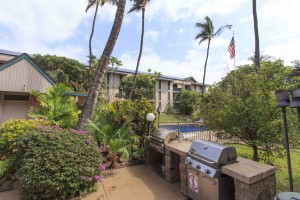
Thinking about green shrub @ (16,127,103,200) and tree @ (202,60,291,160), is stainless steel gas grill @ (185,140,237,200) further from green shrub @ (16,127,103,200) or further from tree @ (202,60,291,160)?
green shrub @ (16,127,103,200)

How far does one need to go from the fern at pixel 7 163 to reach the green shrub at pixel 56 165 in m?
0.58

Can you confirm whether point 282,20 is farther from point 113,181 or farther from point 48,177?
point 48,177

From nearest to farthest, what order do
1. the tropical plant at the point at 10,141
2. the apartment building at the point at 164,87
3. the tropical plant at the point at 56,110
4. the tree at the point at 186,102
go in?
the tropical plant at the point at 10,141, the tropical plant at the point at 56,110, the apartment building at the point at 164,87, the tree at the point at 186,102

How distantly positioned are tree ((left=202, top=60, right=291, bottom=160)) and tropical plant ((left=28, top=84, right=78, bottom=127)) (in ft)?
17.5

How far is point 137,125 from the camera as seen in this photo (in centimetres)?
664

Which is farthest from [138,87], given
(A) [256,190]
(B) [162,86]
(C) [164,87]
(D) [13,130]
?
(A) [256,190]

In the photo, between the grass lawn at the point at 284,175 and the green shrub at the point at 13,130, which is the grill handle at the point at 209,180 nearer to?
the grass lawn at the point at 284,175

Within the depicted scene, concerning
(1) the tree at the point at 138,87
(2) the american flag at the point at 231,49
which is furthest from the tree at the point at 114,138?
(1) the tree at the point at 138,87

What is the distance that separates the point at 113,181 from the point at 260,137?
459 cm

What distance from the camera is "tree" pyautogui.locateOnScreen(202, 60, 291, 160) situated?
175 inches

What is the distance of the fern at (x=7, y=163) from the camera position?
3917mm

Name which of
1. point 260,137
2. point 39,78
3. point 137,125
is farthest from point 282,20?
point 39,78

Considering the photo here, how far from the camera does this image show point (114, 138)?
580cm

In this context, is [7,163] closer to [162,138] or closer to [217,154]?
[162,138]
